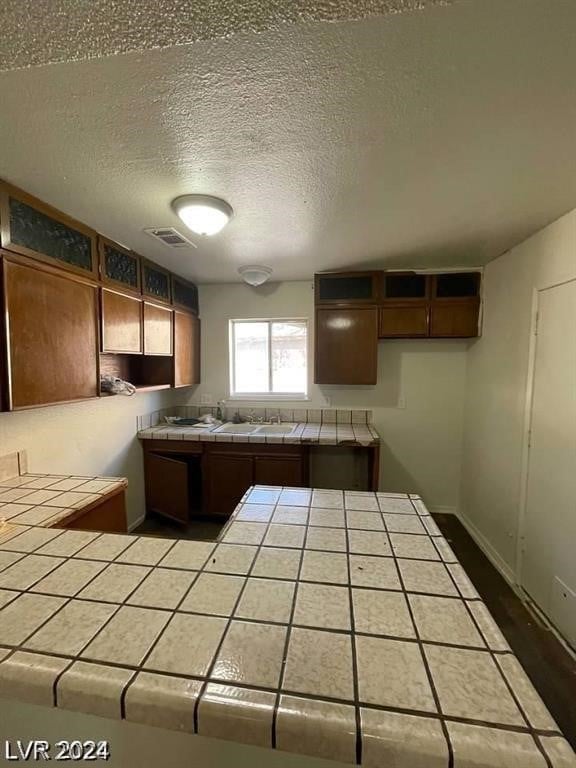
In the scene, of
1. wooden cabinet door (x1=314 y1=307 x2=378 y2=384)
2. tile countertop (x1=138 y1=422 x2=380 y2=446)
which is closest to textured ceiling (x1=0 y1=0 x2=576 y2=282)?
wooden cabinet door (x1=314 y1=307 x2=378 y2=384)

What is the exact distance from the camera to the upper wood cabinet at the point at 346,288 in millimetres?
2854

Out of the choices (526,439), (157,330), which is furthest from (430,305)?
(157,330)

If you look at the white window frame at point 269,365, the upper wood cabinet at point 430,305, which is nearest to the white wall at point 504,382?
the upper wood cabinet at point 430,305

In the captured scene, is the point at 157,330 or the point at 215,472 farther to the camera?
the point at 215,472

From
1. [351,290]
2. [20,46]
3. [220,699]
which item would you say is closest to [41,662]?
[220,699]

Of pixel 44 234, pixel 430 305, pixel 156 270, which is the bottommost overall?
pixel 430 305

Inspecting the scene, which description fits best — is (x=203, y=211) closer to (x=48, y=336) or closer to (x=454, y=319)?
(x=48, y=336)

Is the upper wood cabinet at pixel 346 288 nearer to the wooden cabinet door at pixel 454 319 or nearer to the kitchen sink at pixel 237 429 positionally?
the wooden cabinet door at pixel 454 319

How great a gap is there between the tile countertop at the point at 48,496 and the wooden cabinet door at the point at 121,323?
0.81 meters

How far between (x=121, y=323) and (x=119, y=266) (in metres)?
0.38

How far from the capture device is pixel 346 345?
2.90 metres

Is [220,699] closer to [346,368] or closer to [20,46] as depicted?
[20,46]

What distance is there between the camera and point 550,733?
470 millimetres

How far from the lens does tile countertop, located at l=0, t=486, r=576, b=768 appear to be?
1.57ft
